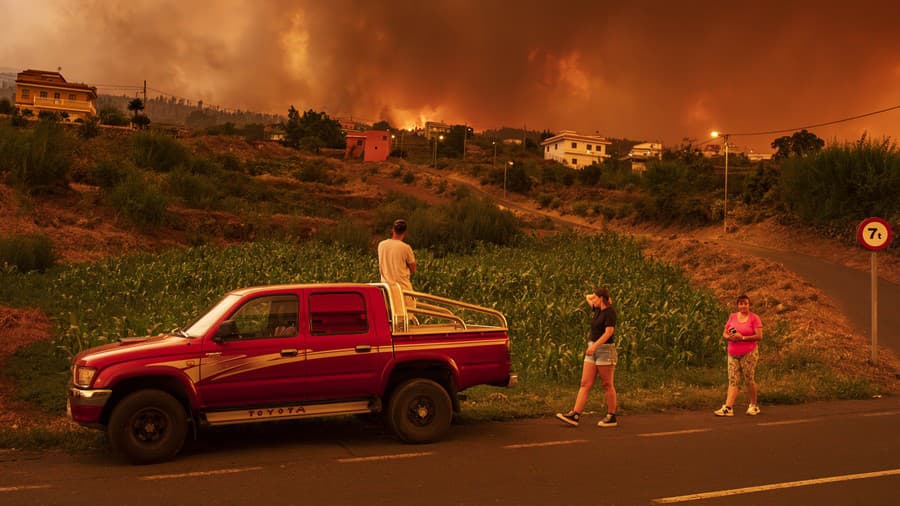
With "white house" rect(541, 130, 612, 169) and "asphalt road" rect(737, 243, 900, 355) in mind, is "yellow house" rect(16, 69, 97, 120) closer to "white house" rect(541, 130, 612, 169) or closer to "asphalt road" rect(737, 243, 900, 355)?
"white house" rect(541, 130, 612, 169)

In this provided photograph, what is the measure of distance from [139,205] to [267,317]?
29.1 meters

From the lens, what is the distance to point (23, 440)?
325 inches

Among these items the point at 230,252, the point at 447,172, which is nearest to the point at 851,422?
the point at 230,252

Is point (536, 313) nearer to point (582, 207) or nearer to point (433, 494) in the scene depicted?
point (433, 494)

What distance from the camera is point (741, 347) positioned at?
10766 millimetres

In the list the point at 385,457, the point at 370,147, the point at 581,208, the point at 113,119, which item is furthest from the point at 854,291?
the point at 370,147

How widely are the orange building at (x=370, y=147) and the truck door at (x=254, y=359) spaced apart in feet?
299

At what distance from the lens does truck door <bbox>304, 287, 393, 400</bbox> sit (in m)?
8.11

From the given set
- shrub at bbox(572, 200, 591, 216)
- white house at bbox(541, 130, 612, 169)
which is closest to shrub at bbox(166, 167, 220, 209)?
shrub at bbox(572, 200, 591, 216)

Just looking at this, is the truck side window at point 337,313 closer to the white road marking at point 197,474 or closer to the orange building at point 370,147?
the white road marking at point 197,474

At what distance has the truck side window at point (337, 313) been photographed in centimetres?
827

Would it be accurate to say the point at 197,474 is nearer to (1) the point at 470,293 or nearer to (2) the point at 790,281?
(1) the point at 470,293

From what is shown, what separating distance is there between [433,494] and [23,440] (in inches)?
204

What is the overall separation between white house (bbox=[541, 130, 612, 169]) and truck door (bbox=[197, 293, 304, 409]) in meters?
115
